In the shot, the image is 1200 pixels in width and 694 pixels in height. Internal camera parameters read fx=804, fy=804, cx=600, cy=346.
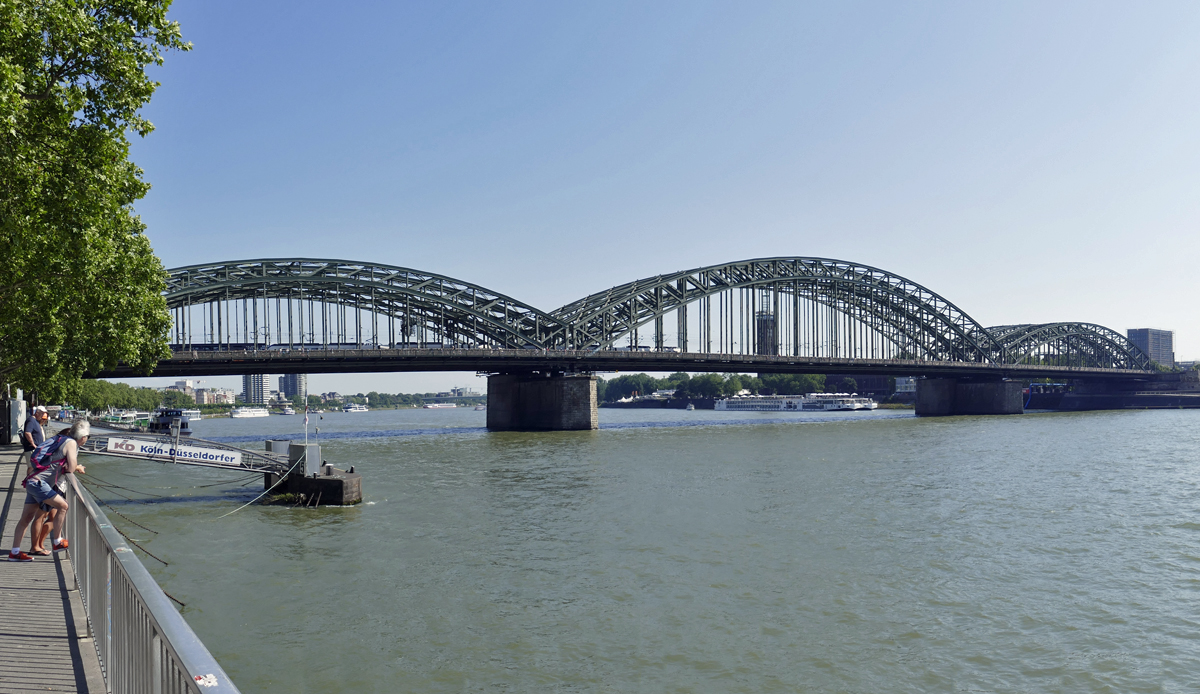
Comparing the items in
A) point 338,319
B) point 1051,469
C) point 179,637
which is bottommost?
point 1051,469

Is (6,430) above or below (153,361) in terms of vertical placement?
below

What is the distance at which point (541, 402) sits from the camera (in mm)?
89688

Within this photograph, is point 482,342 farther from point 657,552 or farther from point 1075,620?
point 1075,620

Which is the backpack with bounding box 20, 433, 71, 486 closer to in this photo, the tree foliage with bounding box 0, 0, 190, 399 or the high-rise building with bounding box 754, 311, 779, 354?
the tree foliage with bounding box 0, 0, 190, 399

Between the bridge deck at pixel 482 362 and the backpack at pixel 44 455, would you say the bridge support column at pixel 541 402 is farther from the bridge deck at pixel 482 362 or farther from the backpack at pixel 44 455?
the backpack at pixel 44 455

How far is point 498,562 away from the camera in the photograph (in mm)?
20906

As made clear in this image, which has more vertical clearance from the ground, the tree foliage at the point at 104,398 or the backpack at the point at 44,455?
the backpack at the point at 44,455

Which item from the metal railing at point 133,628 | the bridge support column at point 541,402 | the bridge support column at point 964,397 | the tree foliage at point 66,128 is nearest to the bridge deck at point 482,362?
the bridge support column at point 541,402

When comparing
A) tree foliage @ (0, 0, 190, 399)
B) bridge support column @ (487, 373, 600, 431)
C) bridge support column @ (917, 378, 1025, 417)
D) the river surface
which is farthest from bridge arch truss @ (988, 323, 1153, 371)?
tree foliage @ (0, 0, 190, 399)

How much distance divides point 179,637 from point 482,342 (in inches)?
3722

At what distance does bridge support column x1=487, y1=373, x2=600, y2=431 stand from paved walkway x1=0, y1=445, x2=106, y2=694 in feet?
A: 246

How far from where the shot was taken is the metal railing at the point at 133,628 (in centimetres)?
417

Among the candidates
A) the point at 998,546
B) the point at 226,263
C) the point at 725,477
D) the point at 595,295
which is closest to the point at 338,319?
the point at 226,263

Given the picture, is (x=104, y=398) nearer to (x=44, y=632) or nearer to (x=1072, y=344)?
(x=44, y=632)
